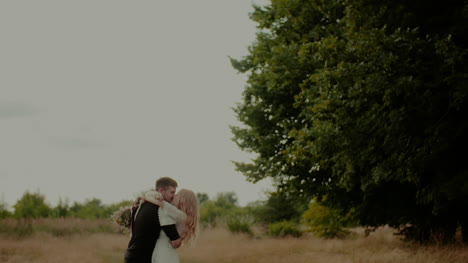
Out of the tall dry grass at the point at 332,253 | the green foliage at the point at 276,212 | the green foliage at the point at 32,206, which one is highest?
the green foliage at the point at 32,206

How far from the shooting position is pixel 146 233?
491 centimetres

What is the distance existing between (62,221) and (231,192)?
1624 inches

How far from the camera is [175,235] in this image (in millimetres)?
4855

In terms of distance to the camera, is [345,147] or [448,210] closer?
[345,147]

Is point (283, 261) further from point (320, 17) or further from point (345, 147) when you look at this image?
point (320, 17)

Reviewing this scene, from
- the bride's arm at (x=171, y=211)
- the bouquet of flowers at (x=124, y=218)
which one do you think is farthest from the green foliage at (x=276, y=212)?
the bride's arm at (x=171, y=211)

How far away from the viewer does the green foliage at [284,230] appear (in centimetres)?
2491

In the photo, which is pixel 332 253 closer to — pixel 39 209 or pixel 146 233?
pixel 146 233

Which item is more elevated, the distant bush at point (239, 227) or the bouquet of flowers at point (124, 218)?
the bouquet of flowers at point (124, 218)

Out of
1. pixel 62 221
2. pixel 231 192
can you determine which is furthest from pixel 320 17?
pixel 231 192

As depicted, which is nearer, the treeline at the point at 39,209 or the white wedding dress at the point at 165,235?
the white wedding dress at the point at 165,235

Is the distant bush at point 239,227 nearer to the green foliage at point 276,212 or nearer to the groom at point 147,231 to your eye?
the green foliage at point 276,212

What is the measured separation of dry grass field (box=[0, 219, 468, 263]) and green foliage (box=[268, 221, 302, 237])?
1.93 metres

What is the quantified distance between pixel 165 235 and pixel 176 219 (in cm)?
26
